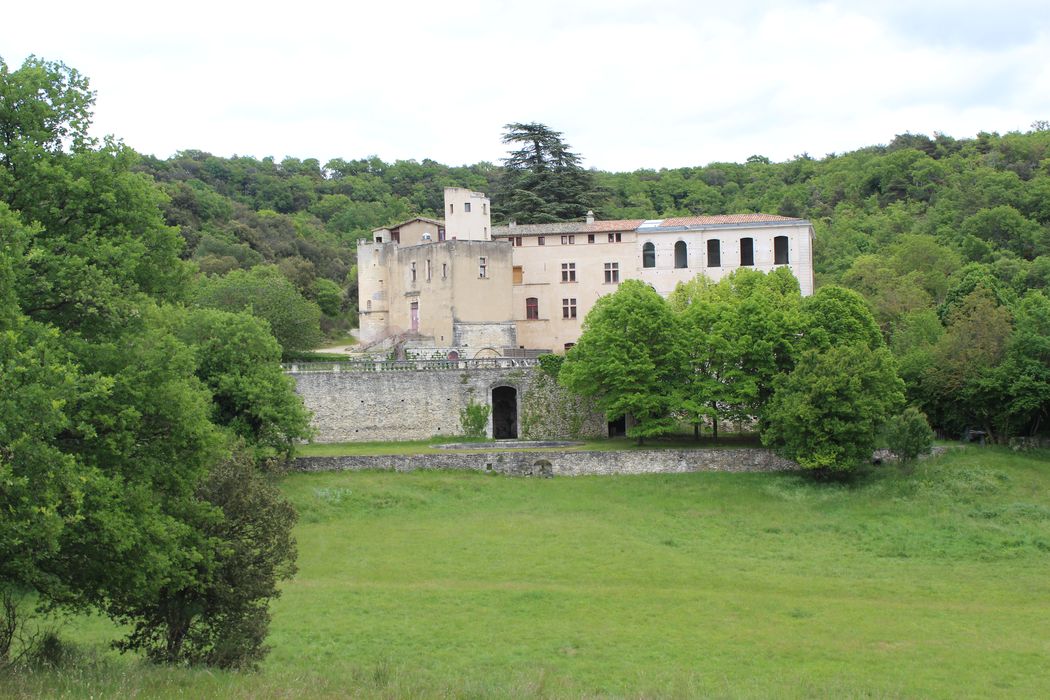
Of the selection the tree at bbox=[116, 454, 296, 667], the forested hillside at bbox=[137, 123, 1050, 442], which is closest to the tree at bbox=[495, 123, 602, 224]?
the forested hillside at bbox=[137, 123, 1050, 442]

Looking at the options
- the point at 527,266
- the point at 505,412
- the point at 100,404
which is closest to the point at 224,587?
the point at 100,404

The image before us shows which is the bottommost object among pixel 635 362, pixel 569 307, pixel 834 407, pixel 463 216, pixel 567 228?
pixel 834 407

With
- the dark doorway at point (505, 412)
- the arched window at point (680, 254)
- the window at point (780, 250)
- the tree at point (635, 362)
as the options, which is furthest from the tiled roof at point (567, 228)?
the tree at point (635, 362)

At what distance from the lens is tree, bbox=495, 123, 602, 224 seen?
215 ft

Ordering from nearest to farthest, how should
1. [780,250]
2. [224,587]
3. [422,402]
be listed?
[224,587] → [422,402] → [780,250]

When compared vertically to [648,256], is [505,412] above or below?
below

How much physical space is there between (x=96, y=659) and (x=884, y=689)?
41.2ft

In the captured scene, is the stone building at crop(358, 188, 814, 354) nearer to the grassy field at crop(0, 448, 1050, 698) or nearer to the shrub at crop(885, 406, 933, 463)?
the grassy field at crop(0, 448, 1050, 698)

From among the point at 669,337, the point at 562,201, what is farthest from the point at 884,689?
the point at 562,201

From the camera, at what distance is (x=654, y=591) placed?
26109 millimetres

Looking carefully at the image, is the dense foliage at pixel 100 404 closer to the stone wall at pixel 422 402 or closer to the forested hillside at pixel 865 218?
the forested hillside at pixel 865 218

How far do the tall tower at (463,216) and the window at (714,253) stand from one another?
1104cm

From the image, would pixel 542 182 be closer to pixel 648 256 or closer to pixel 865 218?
pixel 648 256

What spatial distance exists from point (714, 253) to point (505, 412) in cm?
1448
